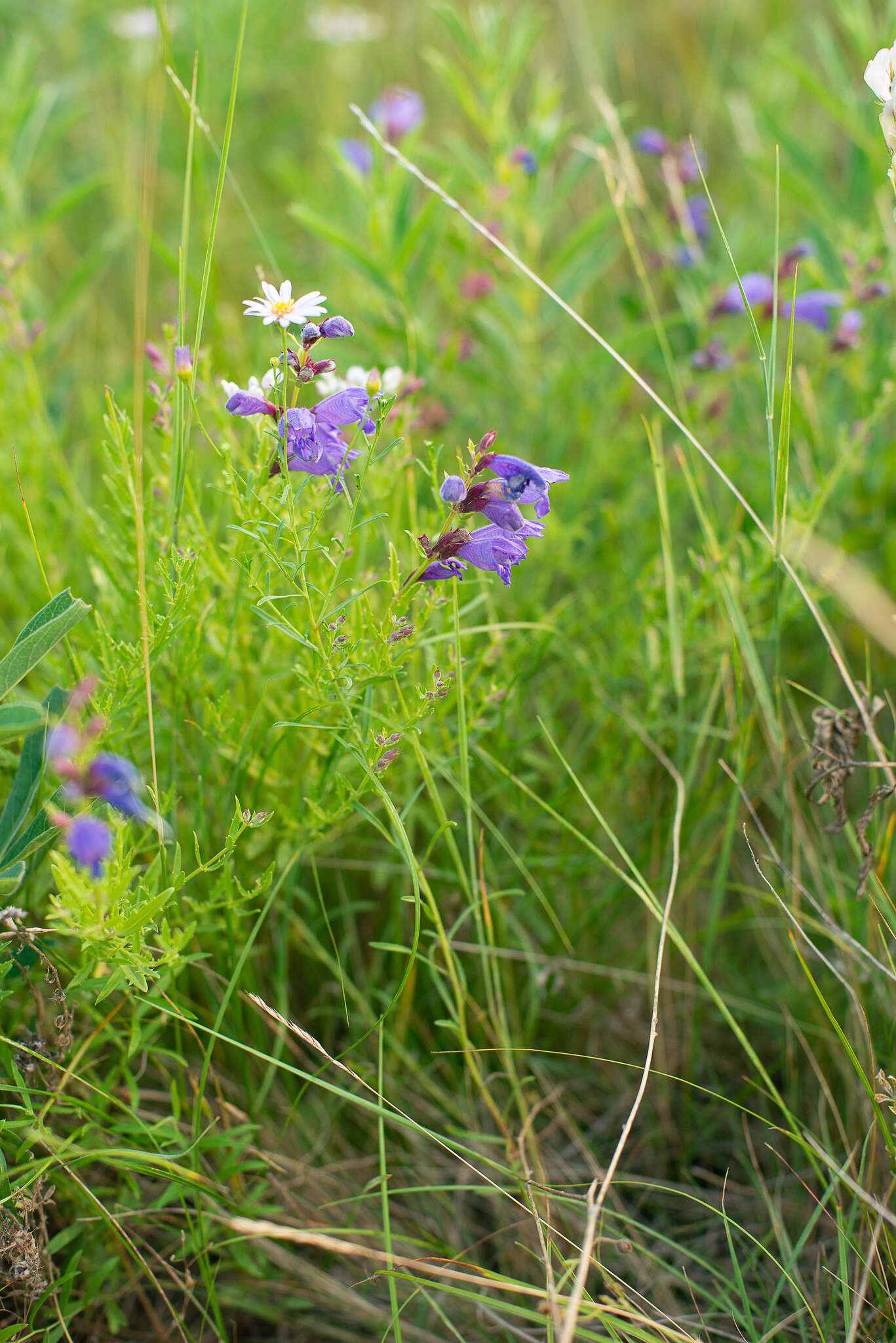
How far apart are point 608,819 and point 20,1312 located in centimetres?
129

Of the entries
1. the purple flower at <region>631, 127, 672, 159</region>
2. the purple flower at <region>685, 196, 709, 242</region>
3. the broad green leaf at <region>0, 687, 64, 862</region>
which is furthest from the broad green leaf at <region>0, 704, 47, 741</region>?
the purple flower at <region>685, 196, 709, 242</region>

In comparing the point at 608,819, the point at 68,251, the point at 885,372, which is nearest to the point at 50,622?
the point at 608,819

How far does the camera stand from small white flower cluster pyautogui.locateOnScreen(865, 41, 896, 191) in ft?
3.96

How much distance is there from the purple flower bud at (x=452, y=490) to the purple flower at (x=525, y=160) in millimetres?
1437

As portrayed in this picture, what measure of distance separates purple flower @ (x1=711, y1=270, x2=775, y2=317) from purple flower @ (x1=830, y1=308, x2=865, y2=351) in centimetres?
18

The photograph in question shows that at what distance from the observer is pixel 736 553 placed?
2.38 metres

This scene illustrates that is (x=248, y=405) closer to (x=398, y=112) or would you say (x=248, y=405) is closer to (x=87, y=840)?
(x=87, y=840)

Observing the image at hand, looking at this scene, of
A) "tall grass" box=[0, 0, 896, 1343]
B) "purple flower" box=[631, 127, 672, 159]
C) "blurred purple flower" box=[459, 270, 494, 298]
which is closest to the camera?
"tall grass" box=[0, 0, 896, 1343]

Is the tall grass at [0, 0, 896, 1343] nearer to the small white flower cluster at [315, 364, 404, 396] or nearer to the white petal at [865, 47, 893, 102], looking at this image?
the small white flower cluster at [315, 364, 404, 396]

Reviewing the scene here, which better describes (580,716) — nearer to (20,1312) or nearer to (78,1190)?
(78,1190)

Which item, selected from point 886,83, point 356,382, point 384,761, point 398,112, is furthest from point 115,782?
point 398,112

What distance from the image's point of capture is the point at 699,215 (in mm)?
2906

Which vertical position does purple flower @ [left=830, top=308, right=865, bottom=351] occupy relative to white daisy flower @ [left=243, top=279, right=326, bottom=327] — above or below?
below

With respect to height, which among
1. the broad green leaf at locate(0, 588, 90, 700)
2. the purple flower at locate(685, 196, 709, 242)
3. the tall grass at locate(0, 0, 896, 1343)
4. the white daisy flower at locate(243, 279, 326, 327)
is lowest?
the tall grass at locate(0, 0, 896, 1343)
